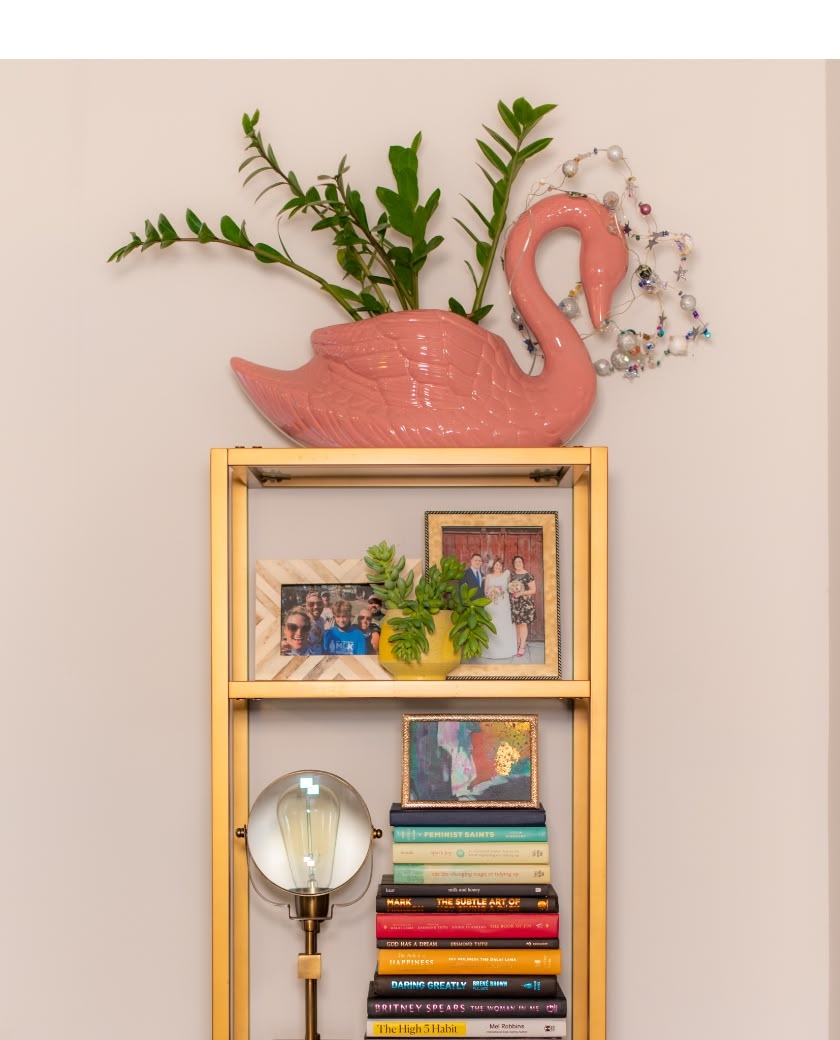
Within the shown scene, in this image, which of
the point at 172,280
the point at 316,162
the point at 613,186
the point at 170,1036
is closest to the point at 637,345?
the point at 613,186

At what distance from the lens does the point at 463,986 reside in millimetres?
1465

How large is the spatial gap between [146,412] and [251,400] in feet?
0.67

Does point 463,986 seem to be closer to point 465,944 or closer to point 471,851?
point 465,944

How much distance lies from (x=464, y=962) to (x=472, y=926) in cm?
5

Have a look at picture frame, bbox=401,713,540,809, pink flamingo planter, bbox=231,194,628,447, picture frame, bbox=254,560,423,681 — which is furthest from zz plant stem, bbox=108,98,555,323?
picture frame, bbox=401,713,540,809

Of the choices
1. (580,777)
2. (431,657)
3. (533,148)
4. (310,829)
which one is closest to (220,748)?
(310,829)

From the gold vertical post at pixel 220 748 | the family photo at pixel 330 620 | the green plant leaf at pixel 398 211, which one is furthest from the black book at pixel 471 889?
the green plant leaf at pixel 398 211

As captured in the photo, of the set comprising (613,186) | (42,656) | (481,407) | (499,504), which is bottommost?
(42,656)

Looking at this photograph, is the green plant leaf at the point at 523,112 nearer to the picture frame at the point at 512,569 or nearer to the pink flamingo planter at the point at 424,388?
the pink flamingo planter at the point at 424,388

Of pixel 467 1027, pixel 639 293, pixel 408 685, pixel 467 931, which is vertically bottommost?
pixel 467 1027

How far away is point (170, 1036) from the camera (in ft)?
5.36

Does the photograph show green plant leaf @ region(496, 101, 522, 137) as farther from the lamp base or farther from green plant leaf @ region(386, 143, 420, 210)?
the lamp base

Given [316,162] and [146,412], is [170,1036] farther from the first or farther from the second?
[316,162]

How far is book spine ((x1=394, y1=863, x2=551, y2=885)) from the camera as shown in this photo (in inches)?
59.1
